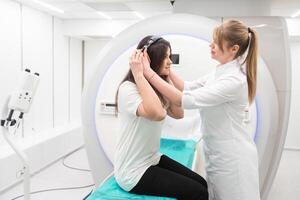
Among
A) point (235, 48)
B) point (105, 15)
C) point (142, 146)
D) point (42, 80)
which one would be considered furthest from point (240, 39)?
point (42, 80)

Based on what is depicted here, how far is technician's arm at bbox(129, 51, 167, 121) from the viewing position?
1267 mm

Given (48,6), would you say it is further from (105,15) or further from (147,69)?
(147,69)

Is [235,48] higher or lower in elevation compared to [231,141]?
higher

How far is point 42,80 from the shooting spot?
13.1 ft

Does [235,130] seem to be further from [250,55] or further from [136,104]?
[136,104]

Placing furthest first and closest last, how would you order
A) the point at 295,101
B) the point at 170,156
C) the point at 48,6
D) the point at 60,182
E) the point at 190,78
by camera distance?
the point at 295,101 < the point at 48,6 < the point at 60,182 < the point at 190,78 < the point at 170,156

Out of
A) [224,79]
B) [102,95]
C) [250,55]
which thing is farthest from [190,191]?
[102,95]

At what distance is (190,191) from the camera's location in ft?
4.36

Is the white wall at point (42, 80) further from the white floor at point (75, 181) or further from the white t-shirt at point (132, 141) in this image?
the white t-shirt at point (132, 141)

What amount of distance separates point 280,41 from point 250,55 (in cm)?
110

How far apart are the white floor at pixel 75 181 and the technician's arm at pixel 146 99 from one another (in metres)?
1.96

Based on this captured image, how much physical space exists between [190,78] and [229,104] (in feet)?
2.27

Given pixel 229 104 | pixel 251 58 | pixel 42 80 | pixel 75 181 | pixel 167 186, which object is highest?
pixel 251 58

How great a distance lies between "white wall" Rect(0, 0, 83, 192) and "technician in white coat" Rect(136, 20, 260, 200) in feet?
7.08
